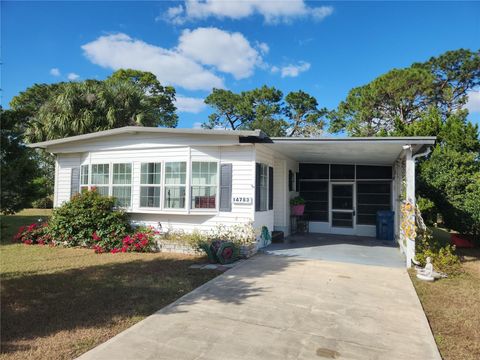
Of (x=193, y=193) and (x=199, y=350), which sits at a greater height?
(x=193, y=193)

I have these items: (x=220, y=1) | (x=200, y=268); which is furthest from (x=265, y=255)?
(x=220, y=1)

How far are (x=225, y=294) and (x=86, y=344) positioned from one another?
7.94ft

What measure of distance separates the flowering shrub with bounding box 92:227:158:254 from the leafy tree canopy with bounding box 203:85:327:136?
987 inches

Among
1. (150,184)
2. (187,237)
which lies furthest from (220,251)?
(150,184)


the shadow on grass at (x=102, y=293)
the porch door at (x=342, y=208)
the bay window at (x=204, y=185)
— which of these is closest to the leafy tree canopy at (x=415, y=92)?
the porch door at (x=342, y=208)

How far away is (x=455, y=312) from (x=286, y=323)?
9.03ft

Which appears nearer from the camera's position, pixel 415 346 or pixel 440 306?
pixel 415 346

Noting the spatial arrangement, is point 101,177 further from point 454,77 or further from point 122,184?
point 454,77

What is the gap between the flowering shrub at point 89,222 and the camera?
9820mm

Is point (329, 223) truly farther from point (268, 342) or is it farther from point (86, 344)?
point (86, 344)

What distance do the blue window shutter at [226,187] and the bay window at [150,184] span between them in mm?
2081

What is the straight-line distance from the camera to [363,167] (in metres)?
12.7

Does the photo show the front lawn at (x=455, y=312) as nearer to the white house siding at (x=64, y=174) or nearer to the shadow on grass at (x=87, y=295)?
the shadow on grass at (x=87, y=295)

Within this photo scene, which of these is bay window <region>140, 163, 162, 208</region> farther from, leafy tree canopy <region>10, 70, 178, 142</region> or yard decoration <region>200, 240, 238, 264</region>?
leafy tree canopy <region>10, 70, 178, 142</region>
